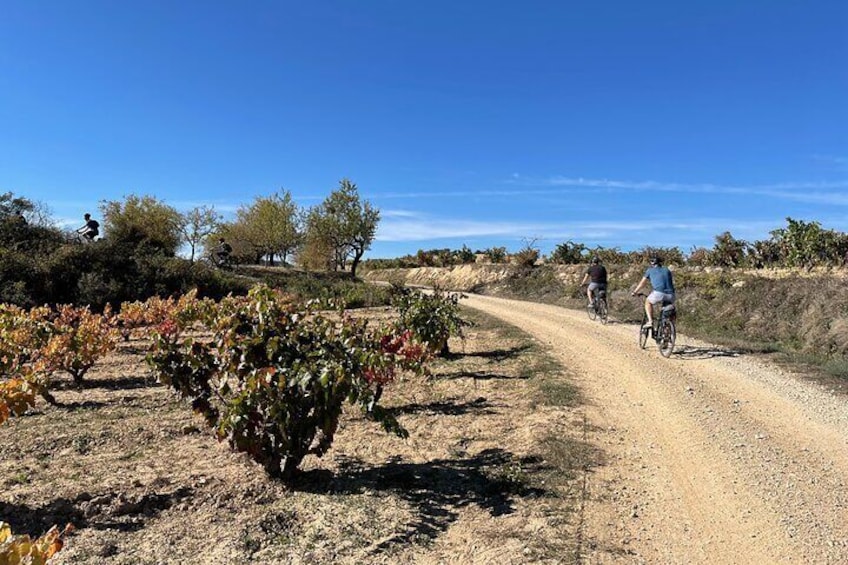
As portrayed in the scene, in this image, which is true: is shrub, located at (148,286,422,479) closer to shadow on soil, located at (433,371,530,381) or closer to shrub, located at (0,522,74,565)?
shrub, located at (0,522,74,565)

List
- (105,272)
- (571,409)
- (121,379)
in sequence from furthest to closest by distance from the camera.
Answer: (105,272) → (121,379) → (571,409)

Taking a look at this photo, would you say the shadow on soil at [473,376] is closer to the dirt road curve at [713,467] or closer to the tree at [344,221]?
the dirt road curve at [713,467]

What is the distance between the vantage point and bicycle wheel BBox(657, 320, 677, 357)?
11.2 m

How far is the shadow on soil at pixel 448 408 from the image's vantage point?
25.7 feet

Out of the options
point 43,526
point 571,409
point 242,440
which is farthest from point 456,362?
point 43,526

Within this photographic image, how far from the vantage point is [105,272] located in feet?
76.1

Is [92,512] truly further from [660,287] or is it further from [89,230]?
[89,230]

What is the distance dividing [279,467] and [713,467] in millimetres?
4275

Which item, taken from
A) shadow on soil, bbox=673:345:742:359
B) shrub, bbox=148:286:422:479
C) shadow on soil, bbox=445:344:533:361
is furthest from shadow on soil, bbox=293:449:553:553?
shadow on soil, bbox=673:345:742:359

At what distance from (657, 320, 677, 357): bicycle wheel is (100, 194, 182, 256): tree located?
3044 centimetres

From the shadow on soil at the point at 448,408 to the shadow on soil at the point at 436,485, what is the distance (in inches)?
68.4

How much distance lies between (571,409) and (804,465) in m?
A: 2.77

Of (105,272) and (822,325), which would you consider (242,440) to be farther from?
(105,272)

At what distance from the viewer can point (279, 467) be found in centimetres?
519
